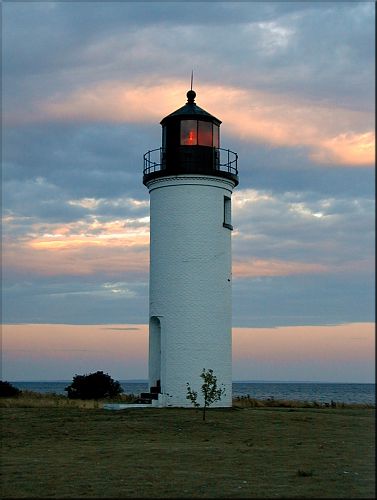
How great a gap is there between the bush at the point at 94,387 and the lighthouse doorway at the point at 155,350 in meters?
5.91

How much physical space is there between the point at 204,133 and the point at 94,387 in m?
13.9

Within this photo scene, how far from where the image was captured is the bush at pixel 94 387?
125 ft

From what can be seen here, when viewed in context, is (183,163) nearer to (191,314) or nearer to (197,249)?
(197,249)

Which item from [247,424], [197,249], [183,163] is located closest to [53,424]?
[247,424]

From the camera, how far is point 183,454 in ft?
57.0

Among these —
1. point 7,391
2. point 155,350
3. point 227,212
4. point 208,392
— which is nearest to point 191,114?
point 227,212

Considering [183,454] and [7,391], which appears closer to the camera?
[183,454]

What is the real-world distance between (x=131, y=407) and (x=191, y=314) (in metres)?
4.29

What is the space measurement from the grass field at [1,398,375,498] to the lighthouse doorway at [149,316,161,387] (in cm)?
451

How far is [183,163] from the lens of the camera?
32000 mm

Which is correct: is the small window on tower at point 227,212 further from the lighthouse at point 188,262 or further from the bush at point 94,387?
the bush at point 94,387

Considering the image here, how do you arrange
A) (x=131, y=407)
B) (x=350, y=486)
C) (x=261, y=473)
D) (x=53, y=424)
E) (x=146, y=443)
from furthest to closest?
(x=131, y=407) < (x=53, y=424) < (x=146, y=443) < (x=261, y=473) < (x=350, y=486)

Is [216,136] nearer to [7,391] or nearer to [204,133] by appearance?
[204,133]

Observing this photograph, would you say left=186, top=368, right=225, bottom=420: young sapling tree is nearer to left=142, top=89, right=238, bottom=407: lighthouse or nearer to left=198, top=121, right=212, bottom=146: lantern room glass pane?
left=142, top=89, right=238, bottom=407: lighthouse
